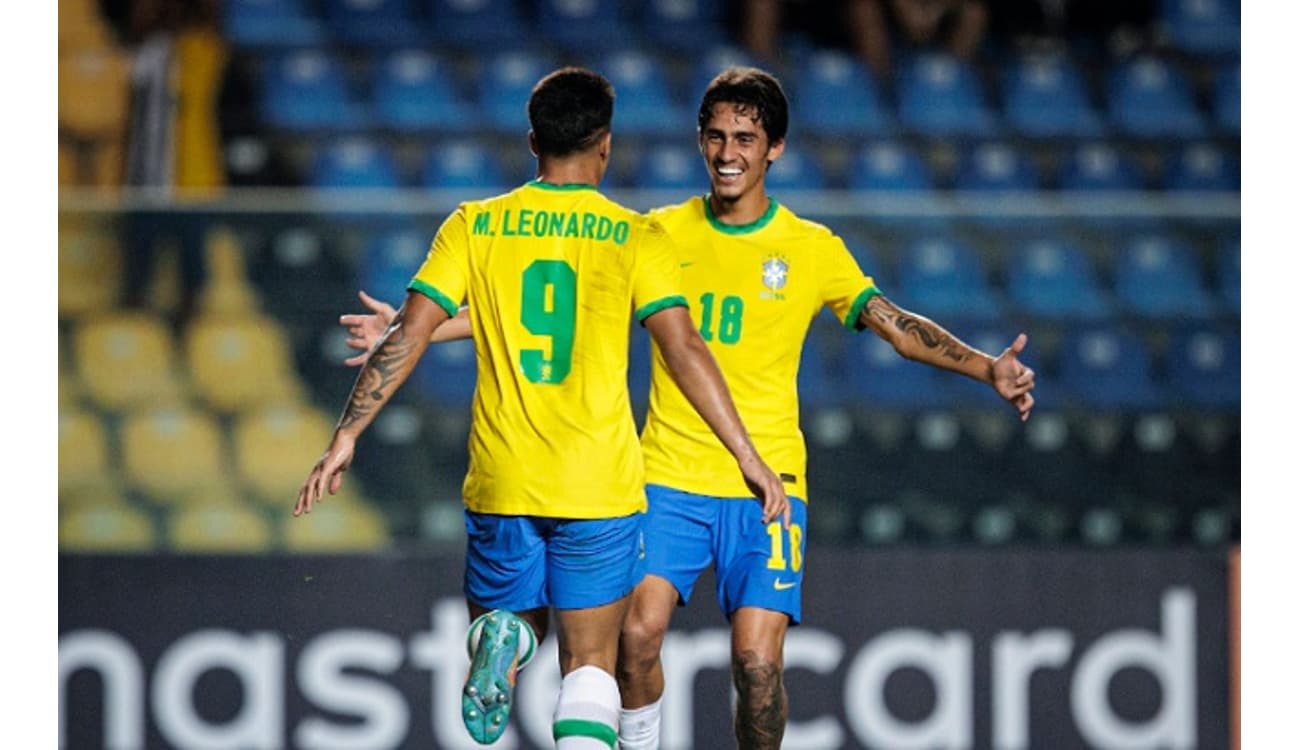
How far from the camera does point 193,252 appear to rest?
266 inches

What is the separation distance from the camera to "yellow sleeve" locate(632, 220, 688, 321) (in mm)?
4137

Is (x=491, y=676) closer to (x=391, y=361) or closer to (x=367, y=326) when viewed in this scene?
(x=391, y=361)

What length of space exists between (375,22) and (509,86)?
2.34ft

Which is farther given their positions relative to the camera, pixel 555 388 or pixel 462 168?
pixel 462 168

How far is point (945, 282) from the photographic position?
23.5 feet

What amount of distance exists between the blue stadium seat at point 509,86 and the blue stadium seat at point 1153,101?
2445 mm

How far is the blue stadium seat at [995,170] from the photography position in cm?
777

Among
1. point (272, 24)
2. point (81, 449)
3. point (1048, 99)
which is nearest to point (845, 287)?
point (81, 449)

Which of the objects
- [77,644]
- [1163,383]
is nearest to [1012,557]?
[1163,383]

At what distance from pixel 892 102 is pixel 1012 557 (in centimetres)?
235

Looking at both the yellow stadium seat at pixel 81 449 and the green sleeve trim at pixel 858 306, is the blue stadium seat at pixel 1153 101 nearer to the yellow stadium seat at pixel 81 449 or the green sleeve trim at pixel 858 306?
the green sleeve trim at pixel 858 306

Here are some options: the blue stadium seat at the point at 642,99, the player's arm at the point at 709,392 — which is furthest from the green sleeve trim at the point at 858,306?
the blue stadium seat at the point at 642,99

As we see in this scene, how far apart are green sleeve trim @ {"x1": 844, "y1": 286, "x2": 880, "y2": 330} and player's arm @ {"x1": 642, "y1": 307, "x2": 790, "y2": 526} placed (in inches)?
29.5

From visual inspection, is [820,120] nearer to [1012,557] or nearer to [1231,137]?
[1231,137]
